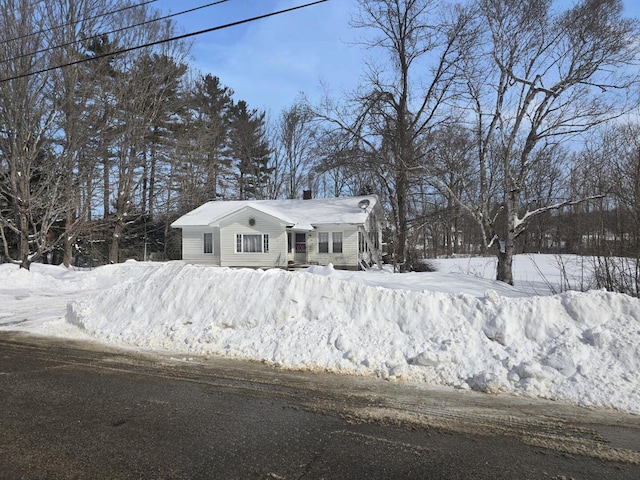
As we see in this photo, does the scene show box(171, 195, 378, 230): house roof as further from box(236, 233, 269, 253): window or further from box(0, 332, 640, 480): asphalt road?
box(0, 332, 640, 480): asphalt road

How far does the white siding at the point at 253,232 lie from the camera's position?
83.9 ft

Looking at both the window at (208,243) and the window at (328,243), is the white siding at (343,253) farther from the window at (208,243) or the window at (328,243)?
the window at (208,243)

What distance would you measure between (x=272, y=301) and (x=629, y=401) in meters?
5.44

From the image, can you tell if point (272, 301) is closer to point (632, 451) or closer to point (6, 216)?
point (632, 451)

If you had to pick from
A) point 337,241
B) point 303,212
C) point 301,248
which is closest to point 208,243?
point 301,248

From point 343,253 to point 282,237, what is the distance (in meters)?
3.95

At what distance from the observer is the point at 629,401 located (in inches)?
187

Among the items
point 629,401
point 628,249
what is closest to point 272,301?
point 629,401

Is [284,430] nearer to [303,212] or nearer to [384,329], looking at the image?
[384,329]

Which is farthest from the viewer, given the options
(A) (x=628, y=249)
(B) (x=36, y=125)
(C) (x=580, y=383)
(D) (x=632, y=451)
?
(B) (x=36, y=125)

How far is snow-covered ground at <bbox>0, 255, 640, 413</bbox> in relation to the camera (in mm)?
5379

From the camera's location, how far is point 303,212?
28797 mm

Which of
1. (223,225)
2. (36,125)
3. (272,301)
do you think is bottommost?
(272,301)

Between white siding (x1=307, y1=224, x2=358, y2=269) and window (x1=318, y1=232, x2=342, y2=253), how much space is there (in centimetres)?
20
